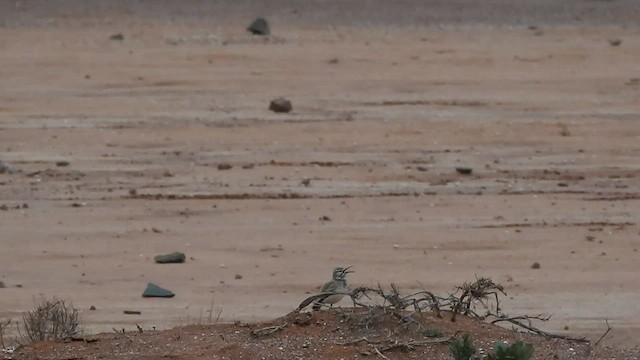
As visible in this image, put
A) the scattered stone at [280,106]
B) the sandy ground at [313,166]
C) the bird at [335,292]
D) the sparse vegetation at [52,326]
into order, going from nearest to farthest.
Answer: the bird at [335,292] < the sparse vegetation at [52,326] < the sandy ground at [313,166] < the scattered stone at [280,106]

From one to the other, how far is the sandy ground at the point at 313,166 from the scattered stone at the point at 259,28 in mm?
284

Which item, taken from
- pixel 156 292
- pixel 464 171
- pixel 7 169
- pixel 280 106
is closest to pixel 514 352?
pixel 156 292

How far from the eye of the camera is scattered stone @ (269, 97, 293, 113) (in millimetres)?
20531

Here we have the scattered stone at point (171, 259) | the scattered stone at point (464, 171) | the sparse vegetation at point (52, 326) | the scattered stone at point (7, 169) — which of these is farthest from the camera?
the scattered stone at point (464, 171)

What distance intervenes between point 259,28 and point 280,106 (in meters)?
5.97

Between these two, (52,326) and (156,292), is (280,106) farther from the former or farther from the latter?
(52,326)

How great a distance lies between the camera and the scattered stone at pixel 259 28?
26.3 m

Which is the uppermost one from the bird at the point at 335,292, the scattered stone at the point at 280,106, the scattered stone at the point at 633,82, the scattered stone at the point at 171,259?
the scattered stone at the point at 633,82

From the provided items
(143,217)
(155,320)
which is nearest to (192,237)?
(143,217)

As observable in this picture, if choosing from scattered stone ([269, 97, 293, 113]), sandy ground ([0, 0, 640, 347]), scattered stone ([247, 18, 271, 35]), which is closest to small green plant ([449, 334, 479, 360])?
sandy ground ([0, 0, 640, 347])

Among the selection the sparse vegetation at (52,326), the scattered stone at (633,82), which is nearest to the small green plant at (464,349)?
the sparse vegetation at (52,326)

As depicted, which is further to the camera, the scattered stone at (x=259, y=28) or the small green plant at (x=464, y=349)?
the scattered stone at (x=259, y=28)

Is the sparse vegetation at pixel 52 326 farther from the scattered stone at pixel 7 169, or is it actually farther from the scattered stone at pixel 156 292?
the scattered stone at pixel 7 169

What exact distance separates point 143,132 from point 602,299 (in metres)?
8.12
